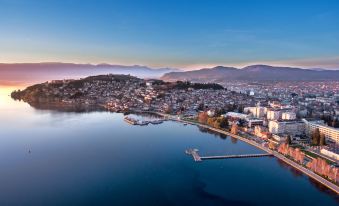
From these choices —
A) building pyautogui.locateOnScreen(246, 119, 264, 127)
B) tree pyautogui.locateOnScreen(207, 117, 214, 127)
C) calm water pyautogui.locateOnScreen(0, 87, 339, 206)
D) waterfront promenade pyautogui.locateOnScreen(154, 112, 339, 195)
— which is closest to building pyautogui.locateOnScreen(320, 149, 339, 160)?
waterfront promenade pyautogui.locateOnScreen(154, 112, 339, 195)

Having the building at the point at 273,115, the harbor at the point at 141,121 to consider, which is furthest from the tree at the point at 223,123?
the harbor at the point at 141,121

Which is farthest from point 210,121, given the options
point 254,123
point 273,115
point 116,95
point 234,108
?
point 116,95

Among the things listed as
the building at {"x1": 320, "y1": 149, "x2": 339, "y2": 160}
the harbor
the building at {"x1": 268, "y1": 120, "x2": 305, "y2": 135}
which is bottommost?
the harbor

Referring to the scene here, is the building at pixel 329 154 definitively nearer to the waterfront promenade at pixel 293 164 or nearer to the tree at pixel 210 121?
the waterfront promenade at pixel 293 164

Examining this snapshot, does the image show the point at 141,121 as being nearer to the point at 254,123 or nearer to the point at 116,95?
the point at 254,123

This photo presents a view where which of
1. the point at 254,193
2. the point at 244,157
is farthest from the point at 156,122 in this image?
the point at 254,193

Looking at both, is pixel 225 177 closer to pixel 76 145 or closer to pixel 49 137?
pixel 76 145

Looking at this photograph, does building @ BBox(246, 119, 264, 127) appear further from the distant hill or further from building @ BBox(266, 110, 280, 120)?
the distant hill
